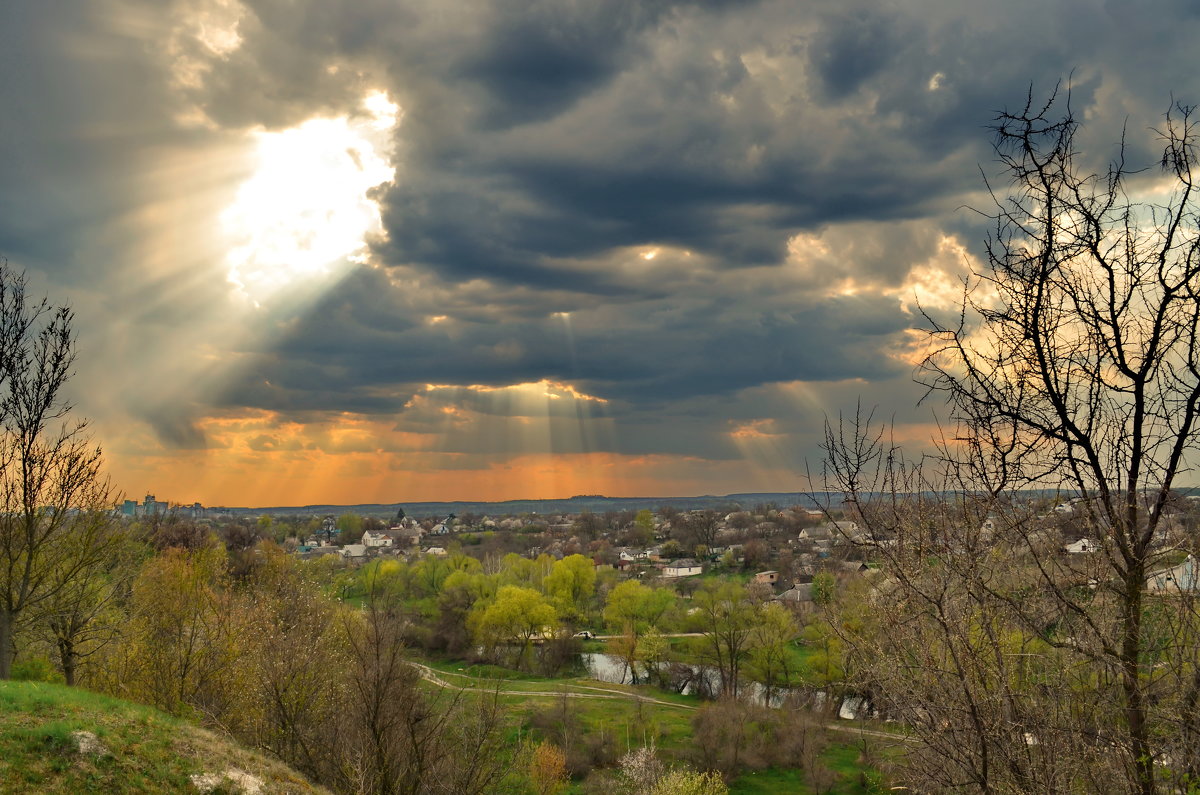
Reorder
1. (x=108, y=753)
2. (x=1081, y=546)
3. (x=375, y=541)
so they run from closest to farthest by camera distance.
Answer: (x=1081, y=546)
(x=108, y=753)
(x=375, y=541)

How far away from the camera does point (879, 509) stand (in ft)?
19.6

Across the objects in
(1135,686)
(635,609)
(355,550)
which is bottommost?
(355,550)

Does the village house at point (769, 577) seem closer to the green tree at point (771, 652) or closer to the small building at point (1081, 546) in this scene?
the green tree at point (771, 652)

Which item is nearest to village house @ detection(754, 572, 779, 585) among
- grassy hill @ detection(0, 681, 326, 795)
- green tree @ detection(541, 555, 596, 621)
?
green tree @ detection(541, 555, 596, 621)

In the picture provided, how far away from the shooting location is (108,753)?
476 inches

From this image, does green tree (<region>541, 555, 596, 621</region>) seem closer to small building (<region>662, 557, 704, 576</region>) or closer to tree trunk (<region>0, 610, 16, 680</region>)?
small building (<region>662, 557, 704, 576</region>)

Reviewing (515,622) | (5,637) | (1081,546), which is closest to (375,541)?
(515,622)

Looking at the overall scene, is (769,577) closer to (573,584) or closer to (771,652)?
(573,584)

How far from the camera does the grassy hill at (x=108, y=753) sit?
11.3 m

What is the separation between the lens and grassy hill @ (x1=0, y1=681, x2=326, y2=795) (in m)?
11.3

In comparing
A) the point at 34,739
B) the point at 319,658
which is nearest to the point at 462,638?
the point at 319,658

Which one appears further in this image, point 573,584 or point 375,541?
point 375,541

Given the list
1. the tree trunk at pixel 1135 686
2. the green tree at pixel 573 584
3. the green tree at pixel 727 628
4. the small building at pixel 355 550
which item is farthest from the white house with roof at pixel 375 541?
the tree trunk at pixel 1135 686

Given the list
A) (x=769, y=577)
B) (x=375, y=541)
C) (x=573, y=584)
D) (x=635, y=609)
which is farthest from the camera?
(x=375, y=541)
